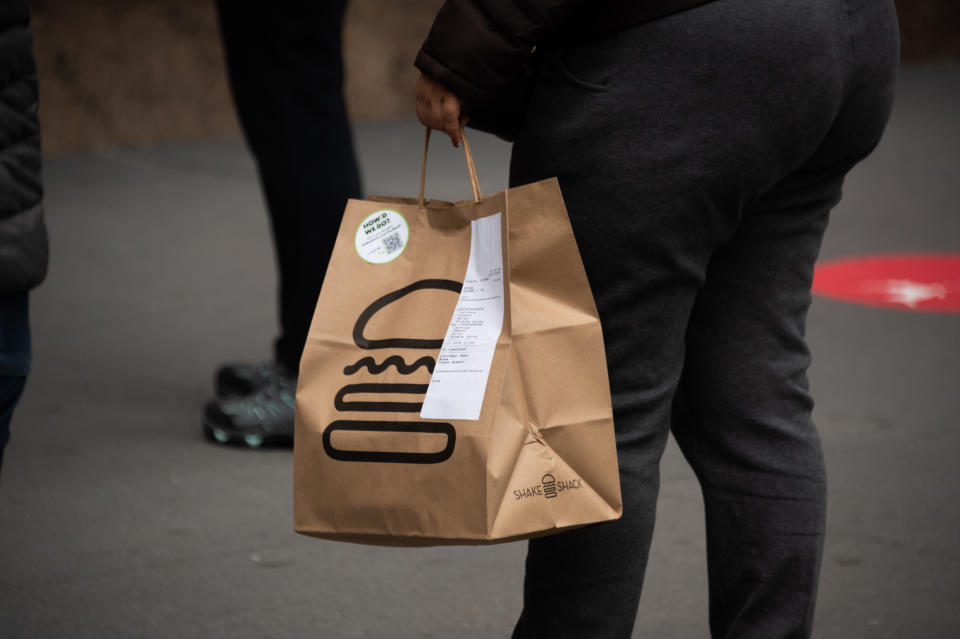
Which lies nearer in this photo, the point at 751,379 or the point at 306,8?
the point at 751,379

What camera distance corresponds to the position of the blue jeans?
1698 mm

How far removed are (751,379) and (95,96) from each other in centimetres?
650

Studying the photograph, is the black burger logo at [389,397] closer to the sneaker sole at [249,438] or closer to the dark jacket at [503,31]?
the dark jacket at [503,31]

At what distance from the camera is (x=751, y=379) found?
1.66 meters

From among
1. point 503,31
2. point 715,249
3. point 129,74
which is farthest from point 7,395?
point 129,74

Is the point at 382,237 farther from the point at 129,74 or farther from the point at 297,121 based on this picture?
the point at 129,74

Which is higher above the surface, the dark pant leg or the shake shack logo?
Result: the shake shack logo

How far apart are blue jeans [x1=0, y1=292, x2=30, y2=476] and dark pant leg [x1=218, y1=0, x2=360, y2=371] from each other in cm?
139

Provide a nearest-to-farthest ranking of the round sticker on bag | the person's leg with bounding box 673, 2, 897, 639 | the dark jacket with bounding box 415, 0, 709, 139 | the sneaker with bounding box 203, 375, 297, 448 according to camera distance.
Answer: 1. the dark jacket with bounding box 415, 0, 709, 139
2. the round sticker on bag
3. the person's leg with bounding box 673, 2, 897, 639
4. the sneaker with bounding box 203, 375, 297, 448

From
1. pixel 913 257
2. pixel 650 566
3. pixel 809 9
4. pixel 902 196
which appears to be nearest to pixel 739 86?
pixel 809 9

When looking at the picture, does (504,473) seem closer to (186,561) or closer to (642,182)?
(642,182)

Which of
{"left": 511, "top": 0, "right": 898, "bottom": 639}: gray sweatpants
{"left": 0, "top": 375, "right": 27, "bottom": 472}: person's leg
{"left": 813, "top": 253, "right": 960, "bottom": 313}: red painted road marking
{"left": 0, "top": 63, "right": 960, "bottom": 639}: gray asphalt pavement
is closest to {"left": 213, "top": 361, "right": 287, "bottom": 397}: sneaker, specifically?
{"left": 0, "top": 63, "right": 960, "bottom": 639}: gray asphalt pavement

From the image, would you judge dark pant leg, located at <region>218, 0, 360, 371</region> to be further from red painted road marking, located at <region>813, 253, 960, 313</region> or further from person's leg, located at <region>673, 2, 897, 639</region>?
red painted road marking, located at <region>813, 253, 960, 313</region>

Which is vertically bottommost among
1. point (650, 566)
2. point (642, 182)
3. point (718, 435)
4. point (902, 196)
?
point (902, 196)
